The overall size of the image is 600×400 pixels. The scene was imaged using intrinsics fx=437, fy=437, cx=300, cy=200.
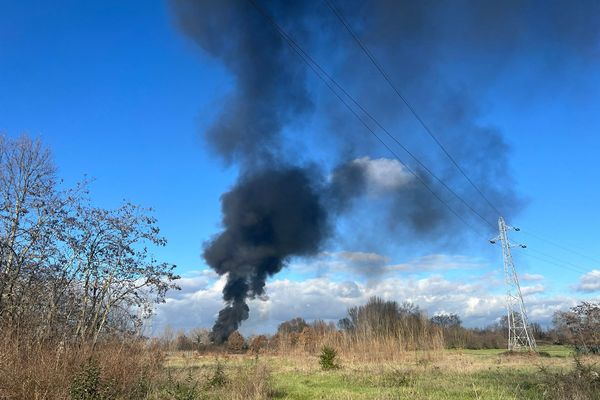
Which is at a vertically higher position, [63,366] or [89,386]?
[63,366]

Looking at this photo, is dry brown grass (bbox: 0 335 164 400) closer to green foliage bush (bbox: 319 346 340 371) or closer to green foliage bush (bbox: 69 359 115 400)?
green foliage bush (bbox: 69 359 115 400)

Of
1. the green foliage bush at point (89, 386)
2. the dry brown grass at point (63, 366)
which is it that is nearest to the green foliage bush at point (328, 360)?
the dry brown grass at point (63, 366)

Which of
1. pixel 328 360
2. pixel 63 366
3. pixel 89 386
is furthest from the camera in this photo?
pixel 328 360

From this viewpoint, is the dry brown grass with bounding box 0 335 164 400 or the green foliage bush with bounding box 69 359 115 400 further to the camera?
the green foliage bush with bounding box 69 359 115 400

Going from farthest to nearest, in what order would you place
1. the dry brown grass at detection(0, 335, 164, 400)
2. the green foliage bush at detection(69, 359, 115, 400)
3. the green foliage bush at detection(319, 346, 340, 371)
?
the green foliage bush at detection(319, 346, 340, 371) → the green foliage bush at detection(69, 359, 115, 400) → the dry brown grass at detection(0, 335, 164, 400)

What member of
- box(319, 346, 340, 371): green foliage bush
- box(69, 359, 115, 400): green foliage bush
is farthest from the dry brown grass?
box(319, 346, 340, 371): green foliage bush

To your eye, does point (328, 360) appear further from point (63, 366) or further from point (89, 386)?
point (89, 386)

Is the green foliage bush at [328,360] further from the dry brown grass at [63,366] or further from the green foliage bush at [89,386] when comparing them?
the green foliage bush at [89,386]

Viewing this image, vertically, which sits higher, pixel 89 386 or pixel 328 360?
pixel 328 360

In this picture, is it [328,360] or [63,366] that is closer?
[63,366]

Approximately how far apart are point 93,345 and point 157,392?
3.09m

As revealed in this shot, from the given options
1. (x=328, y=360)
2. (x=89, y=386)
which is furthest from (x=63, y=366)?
(x=328, y=360)

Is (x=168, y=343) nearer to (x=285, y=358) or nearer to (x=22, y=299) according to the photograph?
(x=22, y=299)

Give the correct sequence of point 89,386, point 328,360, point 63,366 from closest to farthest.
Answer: point 89,386 → point 63,366 → point 328,360
